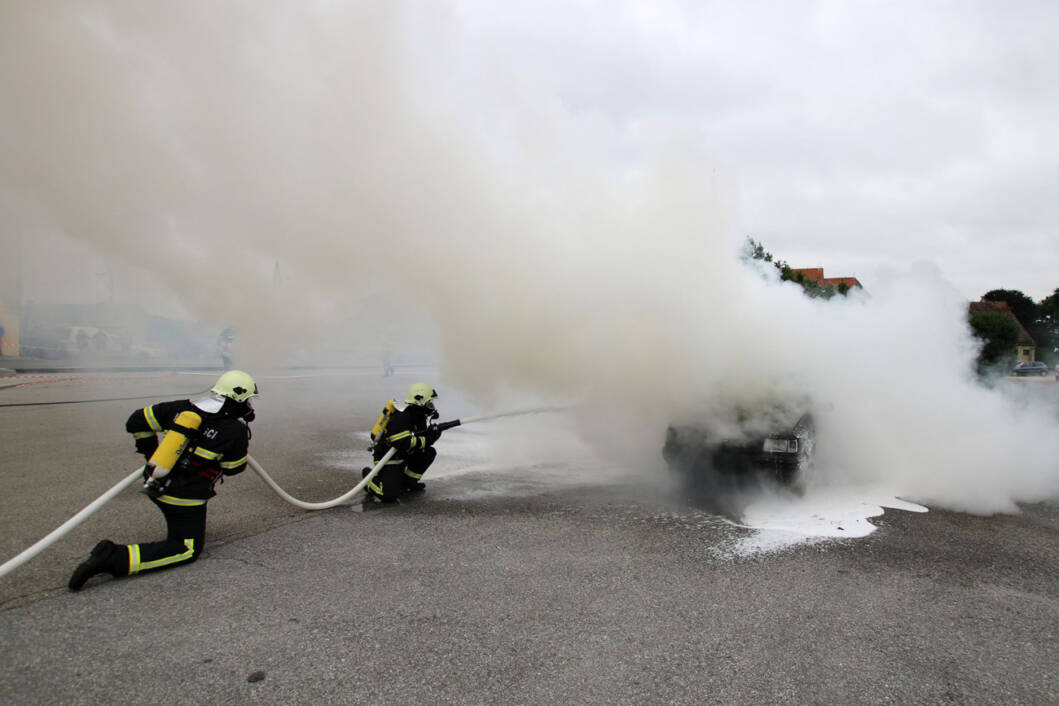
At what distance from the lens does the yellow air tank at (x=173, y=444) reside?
397 centimetres

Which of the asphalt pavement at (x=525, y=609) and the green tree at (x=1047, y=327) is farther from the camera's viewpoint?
the green tree at (x=1047, y=327)

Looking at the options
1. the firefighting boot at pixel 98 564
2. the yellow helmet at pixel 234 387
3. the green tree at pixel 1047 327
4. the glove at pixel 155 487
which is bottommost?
the firefighting boot at pixel 98 564

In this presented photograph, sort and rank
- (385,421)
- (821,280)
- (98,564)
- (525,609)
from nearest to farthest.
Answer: (525,609), (98,564), (385,421), (821,280)

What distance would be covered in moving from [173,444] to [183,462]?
0.57 ft

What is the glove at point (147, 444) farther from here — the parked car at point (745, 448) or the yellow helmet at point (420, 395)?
A: the parked car at point (745, 448)

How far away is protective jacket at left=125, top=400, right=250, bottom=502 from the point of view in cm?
412

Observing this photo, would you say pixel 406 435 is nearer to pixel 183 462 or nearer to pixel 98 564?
pixel 183 462

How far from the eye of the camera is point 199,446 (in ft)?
13.6

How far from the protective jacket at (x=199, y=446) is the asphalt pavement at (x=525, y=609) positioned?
0.52 m

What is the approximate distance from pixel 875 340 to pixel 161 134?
8.19m

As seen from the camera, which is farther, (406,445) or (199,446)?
(406,445)

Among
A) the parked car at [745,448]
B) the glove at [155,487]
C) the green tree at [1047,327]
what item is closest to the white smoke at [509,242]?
the parked car at [745,448]

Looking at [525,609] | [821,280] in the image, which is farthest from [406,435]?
[821,280]

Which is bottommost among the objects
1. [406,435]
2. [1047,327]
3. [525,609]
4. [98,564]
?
[525,609]
